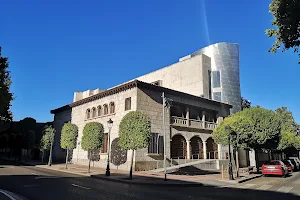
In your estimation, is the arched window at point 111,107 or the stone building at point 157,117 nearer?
the stone building at point 157,117

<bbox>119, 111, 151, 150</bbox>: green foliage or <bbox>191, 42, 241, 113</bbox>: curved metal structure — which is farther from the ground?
<bbox>191, 42, 241, 113</bbox>: curved metal structure

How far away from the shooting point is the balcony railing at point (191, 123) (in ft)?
92.1

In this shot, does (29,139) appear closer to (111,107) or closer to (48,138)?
(48,138)

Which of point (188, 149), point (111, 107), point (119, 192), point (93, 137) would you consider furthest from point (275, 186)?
point (111, 107)

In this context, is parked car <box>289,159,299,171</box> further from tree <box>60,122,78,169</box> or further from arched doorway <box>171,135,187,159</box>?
tree <box>60,122,78,169</box>

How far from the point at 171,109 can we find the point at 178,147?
4666mm

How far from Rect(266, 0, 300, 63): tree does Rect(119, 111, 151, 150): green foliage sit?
1040 cm

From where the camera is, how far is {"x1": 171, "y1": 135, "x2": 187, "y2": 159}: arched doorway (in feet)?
91.1

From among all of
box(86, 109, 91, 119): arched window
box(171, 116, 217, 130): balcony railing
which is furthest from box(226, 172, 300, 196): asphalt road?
box(86, 109, 91, 119): arched window

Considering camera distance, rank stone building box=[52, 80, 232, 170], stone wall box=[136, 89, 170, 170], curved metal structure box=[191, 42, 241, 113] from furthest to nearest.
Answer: curved metal structure box=[191, 42, 241, 113], stone building box=[52, 80, 232, 170], stone wall box=[136, 89, 170, 170]

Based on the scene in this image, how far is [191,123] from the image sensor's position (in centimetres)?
3030

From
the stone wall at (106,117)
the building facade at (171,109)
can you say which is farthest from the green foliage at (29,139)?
the stone wall at (106,117)

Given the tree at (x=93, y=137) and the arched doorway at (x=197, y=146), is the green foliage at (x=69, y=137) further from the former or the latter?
the arched doorway at (x=197, y=146)

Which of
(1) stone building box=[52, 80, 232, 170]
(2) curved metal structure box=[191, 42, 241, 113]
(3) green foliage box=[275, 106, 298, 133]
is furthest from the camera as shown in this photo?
(3) green foliage box=[275, 106, 298, 133]
